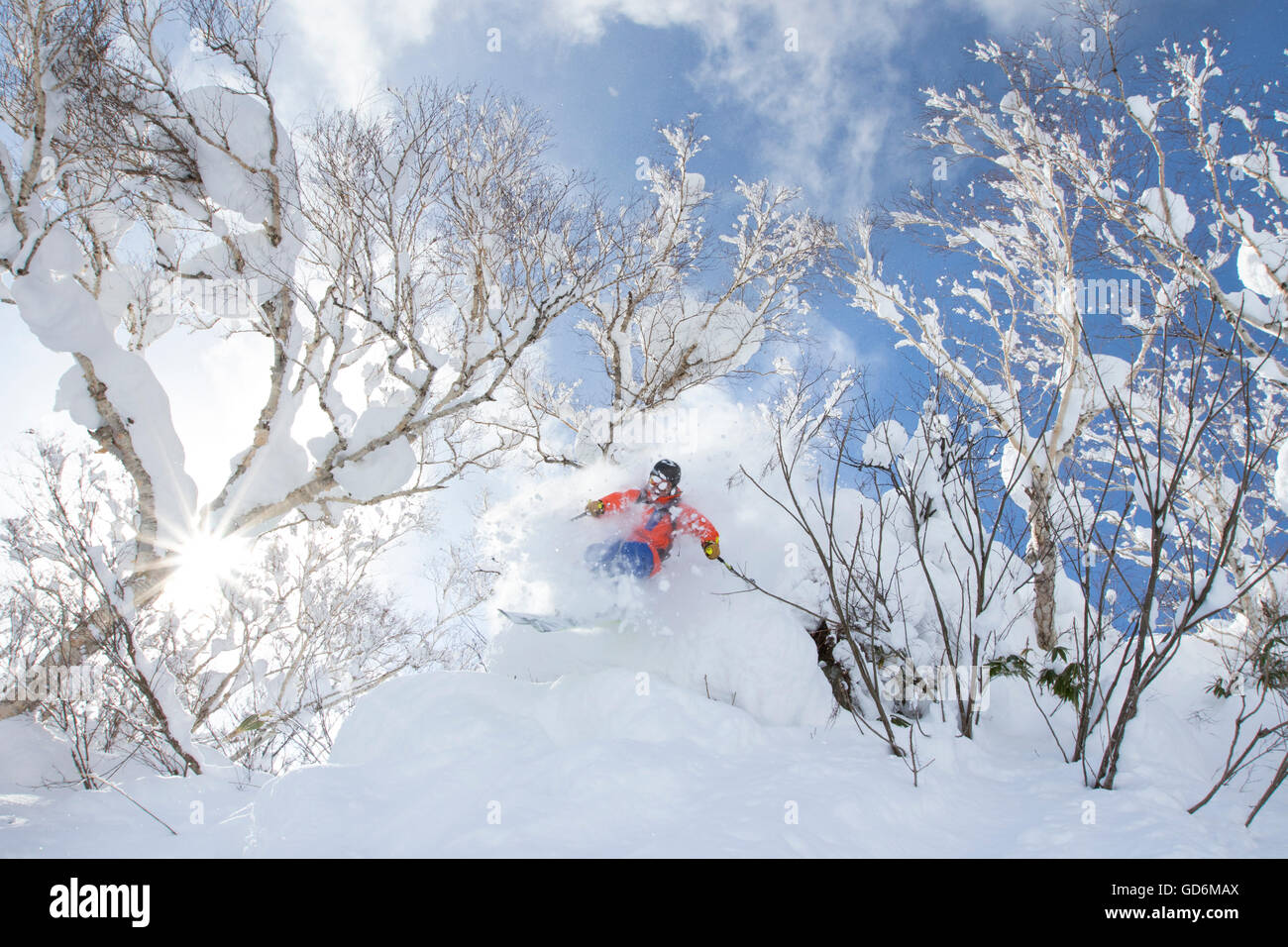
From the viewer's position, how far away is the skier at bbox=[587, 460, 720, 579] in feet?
18.0

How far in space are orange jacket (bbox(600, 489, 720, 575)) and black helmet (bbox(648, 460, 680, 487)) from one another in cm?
18

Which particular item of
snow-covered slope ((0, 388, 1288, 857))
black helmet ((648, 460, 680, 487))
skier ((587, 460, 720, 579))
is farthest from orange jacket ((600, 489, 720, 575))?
snow-covered slope ((0, 388, 1288, 857))

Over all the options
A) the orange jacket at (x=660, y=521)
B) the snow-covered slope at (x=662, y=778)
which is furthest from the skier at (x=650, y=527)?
the snow-covered slope at (x=662, y=778)

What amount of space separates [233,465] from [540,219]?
191 inches

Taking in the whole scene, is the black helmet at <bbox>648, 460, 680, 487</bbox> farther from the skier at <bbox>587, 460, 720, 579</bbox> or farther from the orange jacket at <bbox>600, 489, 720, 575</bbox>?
the orange jacket at <bbox>600, 489, 720, 575</bbox>

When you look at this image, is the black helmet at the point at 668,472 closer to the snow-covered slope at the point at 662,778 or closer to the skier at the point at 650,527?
the skier at the point at 650,527

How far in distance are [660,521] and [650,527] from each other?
0.43 ft

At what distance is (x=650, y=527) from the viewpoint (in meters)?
5.81

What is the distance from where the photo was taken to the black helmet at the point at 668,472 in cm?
607

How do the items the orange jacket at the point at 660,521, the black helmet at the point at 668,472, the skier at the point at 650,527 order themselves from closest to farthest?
the skier at the point at 650,527
the orange jacket at the point at 660,521
the black helmet at the point at 668,472

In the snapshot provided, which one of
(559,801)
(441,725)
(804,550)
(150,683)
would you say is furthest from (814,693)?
(150,683)
